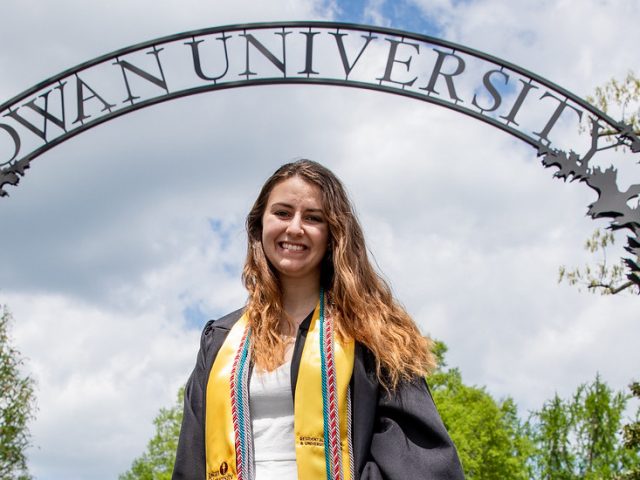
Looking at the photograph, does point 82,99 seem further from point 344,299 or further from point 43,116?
point 344,299

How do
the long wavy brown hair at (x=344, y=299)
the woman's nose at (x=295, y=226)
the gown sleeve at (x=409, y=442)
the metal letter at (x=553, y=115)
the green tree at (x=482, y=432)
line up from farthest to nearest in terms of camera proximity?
the green tree at (x=482, y=432)
the metal letter at (x=553, y=115)
the woman's nose at (x=295, y=226)
the long wavy brown hair at (x=344, y=299)
the gown sleeve at (x=409, y=442)

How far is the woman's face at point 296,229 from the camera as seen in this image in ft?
12.0

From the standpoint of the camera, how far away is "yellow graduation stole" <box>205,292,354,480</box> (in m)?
3.29

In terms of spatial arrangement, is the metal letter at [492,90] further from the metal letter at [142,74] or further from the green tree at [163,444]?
the green tree at [163,444]

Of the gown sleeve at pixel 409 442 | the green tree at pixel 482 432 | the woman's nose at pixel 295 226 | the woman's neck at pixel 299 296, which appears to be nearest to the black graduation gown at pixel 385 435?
the gown sleeve at pixel 409 442

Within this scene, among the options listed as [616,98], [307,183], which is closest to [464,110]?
[307,183]

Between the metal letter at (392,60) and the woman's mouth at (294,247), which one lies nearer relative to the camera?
the woman's mouth at (294,247)

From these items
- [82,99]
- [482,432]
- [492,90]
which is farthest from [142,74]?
[482,432]

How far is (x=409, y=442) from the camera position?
3.34 metres

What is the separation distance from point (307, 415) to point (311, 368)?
166 mm

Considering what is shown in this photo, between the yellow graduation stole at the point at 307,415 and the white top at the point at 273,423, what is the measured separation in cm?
3

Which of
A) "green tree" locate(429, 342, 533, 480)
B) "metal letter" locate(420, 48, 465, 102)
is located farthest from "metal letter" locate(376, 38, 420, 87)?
"green tree" locate(429, 342, 533, 480)

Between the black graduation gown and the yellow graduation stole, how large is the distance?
0.04 meters

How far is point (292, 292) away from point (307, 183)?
1.41 ft
